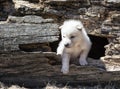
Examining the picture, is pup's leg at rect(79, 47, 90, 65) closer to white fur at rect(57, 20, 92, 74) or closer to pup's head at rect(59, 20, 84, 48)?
white fur at rect(57, 20, 92, 74)

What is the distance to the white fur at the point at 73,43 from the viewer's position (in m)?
8.66

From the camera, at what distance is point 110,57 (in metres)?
9.44

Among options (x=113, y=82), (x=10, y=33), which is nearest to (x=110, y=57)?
(x=113, y=82)

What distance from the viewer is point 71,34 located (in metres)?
8.66

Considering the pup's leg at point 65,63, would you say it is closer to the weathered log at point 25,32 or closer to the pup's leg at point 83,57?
the pup's leg at point 83,57

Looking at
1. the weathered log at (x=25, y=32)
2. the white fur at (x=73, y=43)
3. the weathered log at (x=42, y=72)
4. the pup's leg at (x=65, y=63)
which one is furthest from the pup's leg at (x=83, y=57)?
the weathered log at (x=25, y=32)

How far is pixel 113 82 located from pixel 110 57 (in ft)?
1.96

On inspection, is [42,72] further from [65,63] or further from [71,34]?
[71,34]

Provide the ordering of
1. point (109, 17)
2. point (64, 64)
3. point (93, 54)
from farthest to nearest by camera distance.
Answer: point (93, 54) < point (109, 17) < point (64, 64)

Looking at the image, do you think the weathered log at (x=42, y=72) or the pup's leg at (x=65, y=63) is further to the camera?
the weathered log at (x=42, y=72)

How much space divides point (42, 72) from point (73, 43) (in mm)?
1127

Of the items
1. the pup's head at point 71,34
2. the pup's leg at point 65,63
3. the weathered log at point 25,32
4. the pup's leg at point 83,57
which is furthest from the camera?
the pup's leg at point 83,57

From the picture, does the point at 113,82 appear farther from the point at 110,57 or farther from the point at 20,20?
the point at 20,20

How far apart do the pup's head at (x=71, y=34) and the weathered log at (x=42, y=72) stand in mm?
629
